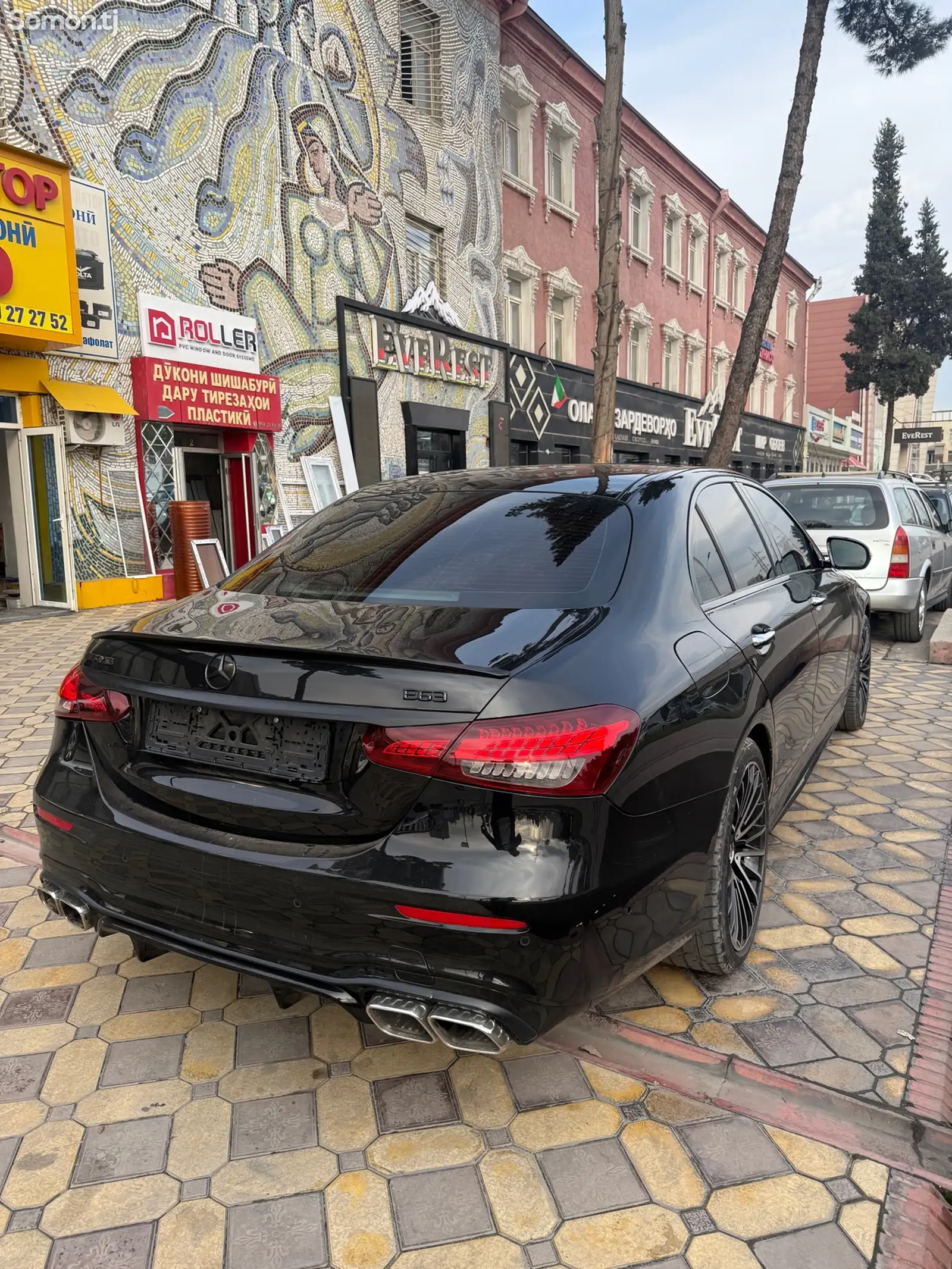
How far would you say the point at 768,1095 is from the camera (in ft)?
7.39

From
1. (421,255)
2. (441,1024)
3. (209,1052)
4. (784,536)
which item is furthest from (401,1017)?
(421,255)

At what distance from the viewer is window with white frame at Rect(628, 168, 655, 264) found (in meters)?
24.0

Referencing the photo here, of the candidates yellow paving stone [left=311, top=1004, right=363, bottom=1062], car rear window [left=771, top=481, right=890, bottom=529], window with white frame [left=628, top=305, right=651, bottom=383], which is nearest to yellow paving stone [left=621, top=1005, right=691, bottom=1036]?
yellow paving stone [left=311, top=1004, right=363, bottom=1062]

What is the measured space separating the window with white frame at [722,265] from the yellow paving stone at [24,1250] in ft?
106

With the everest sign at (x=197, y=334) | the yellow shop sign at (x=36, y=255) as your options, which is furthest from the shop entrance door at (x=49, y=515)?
the everest sign at (x=197, y=334)

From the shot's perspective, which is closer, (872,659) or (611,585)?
(611,585)

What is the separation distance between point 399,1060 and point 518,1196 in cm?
58

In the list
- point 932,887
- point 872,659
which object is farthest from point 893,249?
point 932,887

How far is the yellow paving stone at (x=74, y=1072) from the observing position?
2.29 meters

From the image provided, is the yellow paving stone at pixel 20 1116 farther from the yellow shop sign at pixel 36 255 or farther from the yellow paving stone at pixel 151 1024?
the yellow shop sign at pixel 36 255

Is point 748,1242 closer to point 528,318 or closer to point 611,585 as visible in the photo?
point 611,585

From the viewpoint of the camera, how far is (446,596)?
242cm

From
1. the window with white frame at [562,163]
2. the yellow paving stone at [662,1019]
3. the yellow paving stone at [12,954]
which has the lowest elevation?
the yellow paving stone at [12,954]

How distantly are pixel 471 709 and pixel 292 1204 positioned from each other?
116 centimetres
